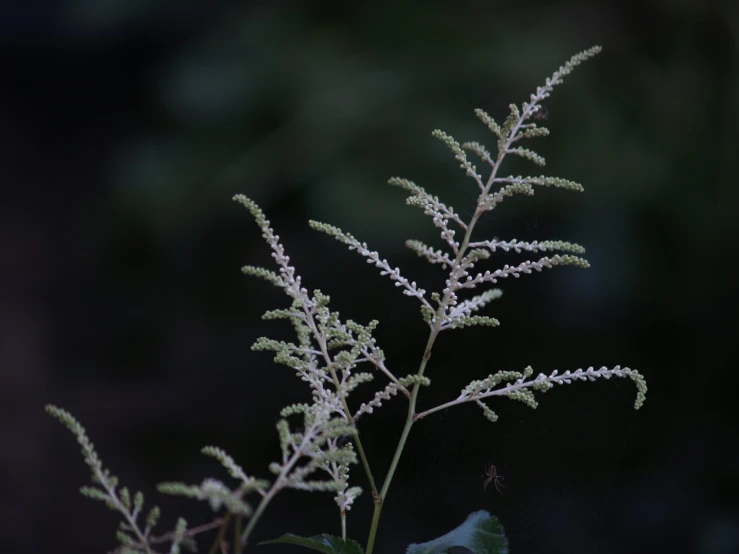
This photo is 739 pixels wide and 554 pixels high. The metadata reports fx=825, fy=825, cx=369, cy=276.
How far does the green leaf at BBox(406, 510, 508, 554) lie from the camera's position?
51cm

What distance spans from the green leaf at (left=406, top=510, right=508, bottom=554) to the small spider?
0.08 meters

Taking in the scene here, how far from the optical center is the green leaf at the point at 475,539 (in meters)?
0.51

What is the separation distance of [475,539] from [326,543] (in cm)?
9

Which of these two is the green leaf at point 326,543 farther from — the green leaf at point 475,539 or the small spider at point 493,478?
the small spider at point 493,478

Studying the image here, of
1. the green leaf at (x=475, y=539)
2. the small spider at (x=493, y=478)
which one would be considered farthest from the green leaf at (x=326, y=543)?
the small spider at (x=493, y=478)

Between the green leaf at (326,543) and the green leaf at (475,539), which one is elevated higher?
the green leaf at (326,543)

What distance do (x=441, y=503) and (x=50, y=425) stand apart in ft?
8.79

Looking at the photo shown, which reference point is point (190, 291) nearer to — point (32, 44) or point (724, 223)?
point (32, 44)

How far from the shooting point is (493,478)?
2.04ft

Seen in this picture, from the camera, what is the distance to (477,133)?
6.11ft

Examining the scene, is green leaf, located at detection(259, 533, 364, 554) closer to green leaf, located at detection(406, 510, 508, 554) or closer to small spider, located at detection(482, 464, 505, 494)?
green leaf, located at detection(406, 510, 508, 554)

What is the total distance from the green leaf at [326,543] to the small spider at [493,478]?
0.16 metres

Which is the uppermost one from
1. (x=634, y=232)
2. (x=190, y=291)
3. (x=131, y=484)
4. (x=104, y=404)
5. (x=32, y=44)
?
(x=32, y=44)

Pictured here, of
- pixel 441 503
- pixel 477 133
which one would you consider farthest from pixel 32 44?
pixel 441 503
